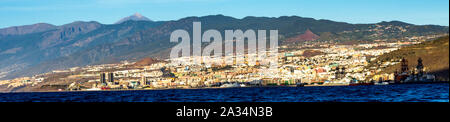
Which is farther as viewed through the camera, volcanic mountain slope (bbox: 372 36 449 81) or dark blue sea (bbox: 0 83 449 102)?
Result: dark blue sea (bbox: 0 83 449 102)

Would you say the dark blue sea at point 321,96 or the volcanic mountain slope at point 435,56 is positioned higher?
the volcanic mountain slope at point 435,56

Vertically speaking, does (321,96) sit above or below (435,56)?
below

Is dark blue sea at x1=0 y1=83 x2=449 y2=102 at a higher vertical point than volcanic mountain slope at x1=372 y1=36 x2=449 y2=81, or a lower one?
lower

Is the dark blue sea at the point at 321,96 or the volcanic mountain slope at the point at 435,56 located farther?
the dark blue sea at the point at 321,96

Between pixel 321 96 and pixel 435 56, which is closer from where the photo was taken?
pixel 435 56
